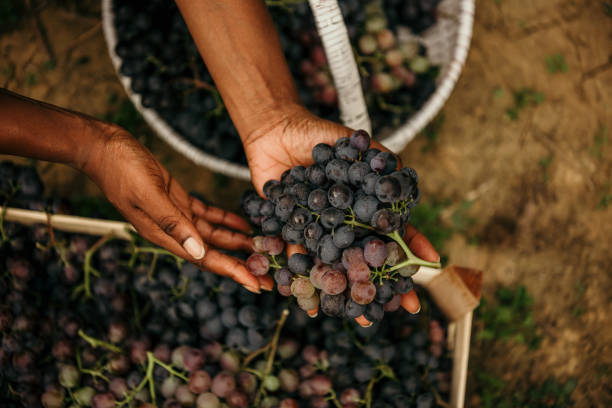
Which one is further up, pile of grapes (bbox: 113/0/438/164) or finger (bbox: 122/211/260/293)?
pile of grapes (bbox: 113/0/438/164)

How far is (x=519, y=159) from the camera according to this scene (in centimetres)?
225

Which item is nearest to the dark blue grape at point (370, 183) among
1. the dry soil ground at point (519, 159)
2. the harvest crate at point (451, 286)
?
the harvest crate at point (451, 286)

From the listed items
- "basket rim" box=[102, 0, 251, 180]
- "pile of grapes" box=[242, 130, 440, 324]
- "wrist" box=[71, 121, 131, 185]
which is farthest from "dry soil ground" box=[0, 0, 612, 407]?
"pile of grapes" box=[242, 130, 440, 324]

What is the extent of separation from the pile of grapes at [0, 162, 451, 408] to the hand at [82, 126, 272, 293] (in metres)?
0.14

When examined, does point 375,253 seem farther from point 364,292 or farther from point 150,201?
point 150,201

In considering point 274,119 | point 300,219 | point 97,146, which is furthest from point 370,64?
point 97,146

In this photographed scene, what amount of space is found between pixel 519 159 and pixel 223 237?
1646mm

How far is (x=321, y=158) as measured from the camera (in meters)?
1.16

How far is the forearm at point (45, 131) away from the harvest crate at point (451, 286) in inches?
10.4

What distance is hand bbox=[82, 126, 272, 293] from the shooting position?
1.17m

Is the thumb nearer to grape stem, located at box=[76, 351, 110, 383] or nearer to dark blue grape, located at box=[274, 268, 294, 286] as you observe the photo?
dark blue grape, located at box=[274, 268, 294, 286]

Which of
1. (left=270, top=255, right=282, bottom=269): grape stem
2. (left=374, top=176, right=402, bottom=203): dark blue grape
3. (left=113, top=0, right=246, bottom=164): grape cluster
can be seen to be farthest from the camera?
(left=113, top=0, right=246, bottom=164): grape cluster

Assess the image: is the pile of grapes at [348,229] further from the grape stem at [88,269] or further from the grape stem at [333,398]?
the grape stem at [88,269]

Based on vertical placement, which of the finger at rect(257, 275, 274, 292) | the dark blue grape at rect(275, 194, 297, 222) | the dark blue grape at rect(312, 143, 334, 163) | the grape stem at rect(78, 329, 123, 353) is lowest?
the grape stem at rect(78, 329, 123, 353)
